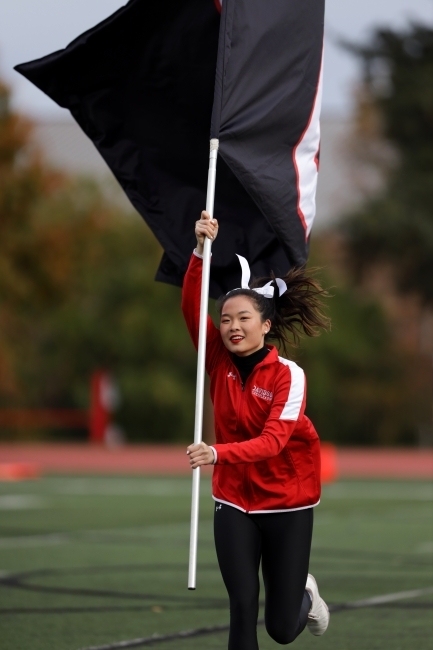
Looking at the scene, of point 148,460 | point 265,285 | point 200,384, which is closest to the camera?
point 200,384

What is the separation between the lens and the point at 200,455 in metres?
5.79

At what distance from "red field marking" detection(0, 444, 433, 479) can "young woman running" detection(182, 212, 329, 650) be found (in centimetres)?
2007

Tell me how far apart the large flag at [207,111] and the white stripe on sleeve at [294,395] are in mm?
986

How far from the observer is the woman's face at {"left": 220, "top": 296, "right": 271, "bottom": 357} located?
6.37 metres

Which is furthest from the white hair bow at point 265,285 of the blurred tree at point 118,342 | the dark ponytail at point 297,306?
Answer: the blurred tree at point 118,342

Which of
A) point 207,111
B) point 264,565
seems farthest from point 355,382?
point 264,565

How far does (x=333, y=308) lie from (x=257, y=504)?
33.5 m

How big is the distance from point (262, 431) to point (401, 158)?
3174 centimetres

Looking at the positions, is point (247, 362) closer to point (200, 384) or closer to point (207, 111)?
point (200, 384)

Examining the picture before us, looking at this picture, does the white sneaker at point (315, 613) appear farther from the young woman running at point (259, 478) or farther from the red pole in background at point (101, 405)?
the red pole in background at point (101, 405)

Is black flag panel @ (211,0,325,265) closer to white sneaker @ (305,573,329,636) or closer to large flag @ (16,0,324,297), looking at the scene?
large flag @ (16,0,324,297)

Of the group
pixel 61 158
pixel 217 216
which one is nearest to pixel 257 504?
pixel 217 216

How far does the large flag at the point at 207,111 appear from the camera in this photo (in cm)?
696

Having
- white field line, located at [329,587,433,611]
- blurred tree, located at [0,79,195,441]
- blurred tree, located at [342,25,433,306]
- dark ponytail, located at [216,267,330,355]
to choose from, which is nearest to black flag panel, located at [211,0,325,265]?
dark ponytail, located at [216,267,330,355]
